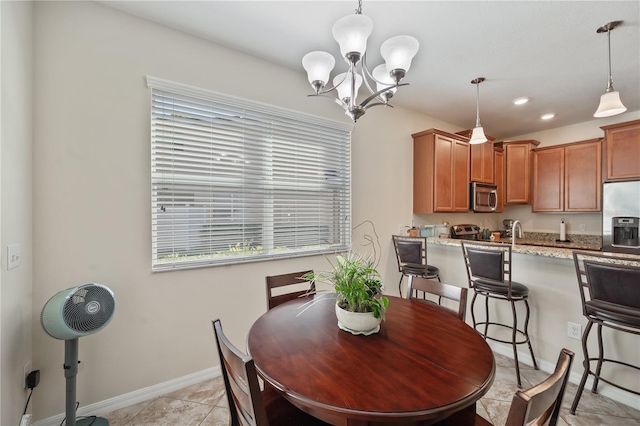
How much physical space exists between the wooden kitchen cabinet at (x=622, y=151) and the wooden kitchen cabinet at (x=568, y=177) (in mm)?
330

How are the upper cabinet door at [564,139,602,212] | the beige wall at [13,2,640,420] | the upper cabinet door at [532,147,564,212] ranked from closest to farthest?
the beige wall at [13,2,640,420], the upper cabinet door at [564,139,602,212], the upper cabinet door at [532,147,564,212]

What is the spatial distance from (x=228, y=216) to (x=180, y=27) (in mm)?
1512

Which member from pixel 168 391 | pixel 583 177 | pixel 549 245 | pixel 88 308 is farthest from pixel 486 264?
pixel 583 177

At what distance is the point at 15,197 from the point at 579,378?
4076 mm

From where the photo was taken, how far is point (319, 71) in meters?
1.62

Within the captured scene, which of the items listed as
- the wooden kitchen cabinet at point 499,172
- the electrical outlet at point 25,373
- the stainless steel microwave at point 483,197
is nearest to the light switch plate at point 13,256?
the electrical outlet at point 25,373

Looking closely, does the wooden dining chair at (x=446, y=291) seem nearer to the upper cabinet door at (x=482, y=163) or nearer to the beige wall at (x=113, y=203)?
the beige wall at (x=113, y=203)

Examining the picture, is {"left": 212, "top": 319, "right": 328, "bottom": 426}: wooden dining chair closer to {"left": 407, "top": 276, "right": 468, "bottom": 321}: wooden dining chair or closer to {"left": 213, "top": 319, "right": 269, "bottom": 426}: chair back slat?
{"left": 213, "top": 319, "right": 269, "bottom": 426}: chair back slat

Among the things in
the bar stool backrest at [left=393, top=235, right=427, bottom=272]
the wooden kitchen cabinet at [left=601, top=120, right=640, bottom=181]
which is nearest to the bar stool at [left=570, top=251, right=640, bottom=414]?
A: the bar stool backrest at [left=393, top=235, right=427, bottom=272]

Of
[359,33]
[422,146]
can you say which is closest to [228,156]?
[359,33]

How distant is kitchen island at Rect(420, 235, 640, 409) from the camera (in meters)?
1.94

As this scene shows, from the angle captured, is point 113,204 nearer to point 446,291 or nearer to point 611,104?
point 446,291

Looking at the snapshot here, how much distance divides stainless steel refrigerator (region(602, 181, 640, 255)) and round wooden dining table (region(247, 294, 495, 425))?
3.59 m

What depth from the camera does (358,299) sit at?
4.20ft
